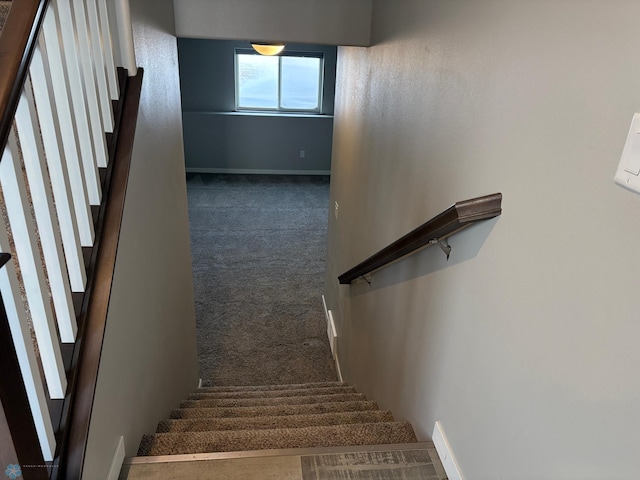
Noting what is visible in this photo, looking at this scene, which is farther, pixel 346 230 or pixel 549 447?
pixel 346 230

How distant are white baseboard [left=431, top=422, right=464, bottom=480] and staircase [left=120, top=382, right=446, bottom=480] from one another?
0.03 meters

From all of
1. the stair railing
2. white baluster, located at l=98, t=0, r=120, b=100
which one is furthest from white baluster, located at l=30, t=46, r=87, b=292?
white baluster, located at l=98, t=0, r=120, b=100

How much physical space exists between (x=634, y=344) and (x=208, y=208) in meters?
6.38

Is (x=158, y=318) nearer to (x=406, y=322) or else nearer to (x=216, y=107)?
(x=406, y=322)

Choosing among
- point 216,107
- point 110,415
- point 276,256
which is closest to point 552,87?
point 110,415

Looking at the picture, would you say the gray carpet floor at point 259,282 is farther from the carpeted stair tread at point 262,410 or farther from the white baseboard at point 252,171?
the carpeted stair tread at point 262,410

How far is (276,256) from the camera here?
547cm

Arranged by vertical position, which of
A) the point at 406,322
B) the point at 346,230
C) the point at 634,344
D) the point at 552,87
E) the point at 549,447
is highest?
the point at 552,87

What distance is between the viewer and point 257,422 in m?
2.08

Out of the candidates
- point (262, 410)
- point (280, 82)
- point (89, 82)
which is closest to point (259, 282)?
point (262, 410)

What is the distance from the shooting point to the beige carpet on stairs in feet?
5.70

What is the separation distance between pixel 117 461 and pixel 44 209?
0.84 m

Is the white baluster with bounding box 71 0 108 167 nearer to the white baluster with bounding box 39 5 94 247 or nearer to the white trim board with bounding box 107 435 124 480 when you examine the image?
the white baluster with bounding box 39 5 94 247

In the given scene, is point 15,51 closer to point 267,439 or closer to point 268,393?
point 267,439
